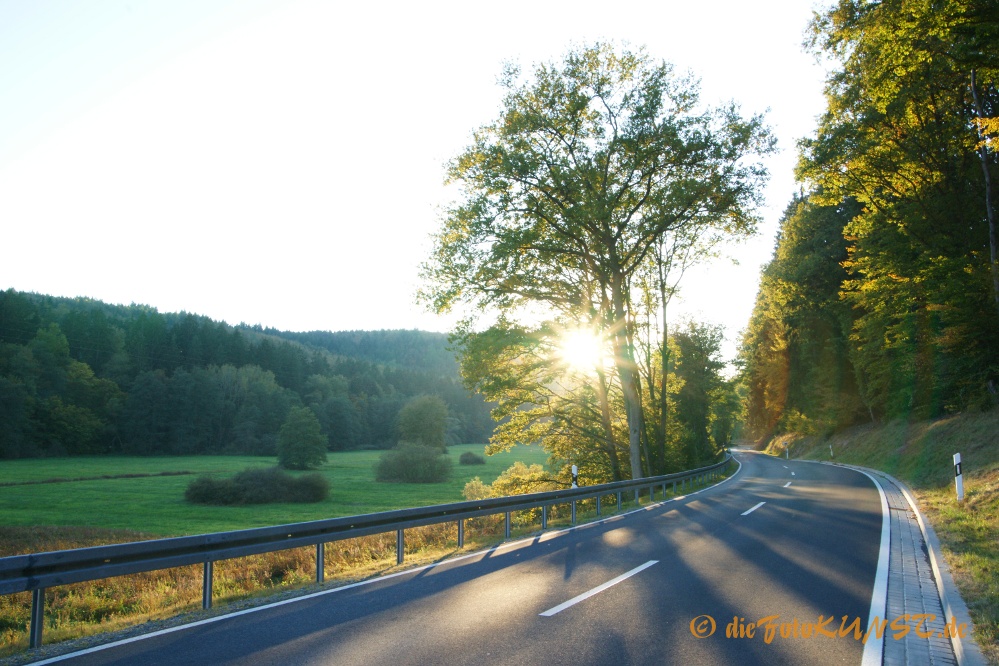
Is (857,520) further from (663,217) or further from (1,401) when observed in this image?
(1,401)

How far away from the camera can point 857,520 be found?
12.2 meters

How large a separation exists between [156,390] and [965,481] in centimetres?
8747

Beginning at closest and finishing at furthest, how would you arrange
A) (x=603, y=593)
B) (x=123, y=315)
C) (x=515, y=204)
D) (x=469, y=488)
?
(x=603, y=593) < (x=515, y=204) < (x=469, y=488) < (x=123, y=315)

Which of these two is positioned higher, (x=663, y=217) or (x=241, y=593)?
(x=663, y=217)

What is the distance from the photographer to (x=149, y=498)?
44.4 m

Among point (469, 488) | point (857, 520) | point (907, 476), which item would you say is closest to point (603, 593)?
point (857, 520)

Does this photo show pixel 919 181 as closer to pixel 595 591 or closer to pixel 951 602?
pixel 951 602

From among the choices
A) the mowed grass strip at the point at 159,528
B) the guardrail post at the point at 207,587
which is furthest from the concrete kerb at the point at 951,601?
the guardrail post at the point at 207,587

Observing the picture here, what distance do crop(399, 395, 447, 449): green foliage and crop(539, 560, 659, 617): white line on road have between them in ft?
255

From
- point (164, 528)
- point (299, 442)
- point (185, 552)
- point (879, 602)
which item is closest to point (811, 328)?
point (164, 528)

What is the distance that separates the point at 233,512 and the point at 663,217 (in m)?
35.2

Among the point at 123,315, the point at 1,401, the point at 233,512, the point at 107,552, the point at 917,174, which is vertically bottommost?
the point at 233,512

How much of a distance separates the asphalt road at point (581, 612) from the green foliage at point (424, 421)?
7597cm

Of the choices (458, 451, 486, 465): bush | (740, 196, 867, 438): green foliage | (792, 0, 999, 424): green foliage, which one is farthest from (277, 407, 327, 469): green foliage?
(792, 0, 999, 424): green foliage
